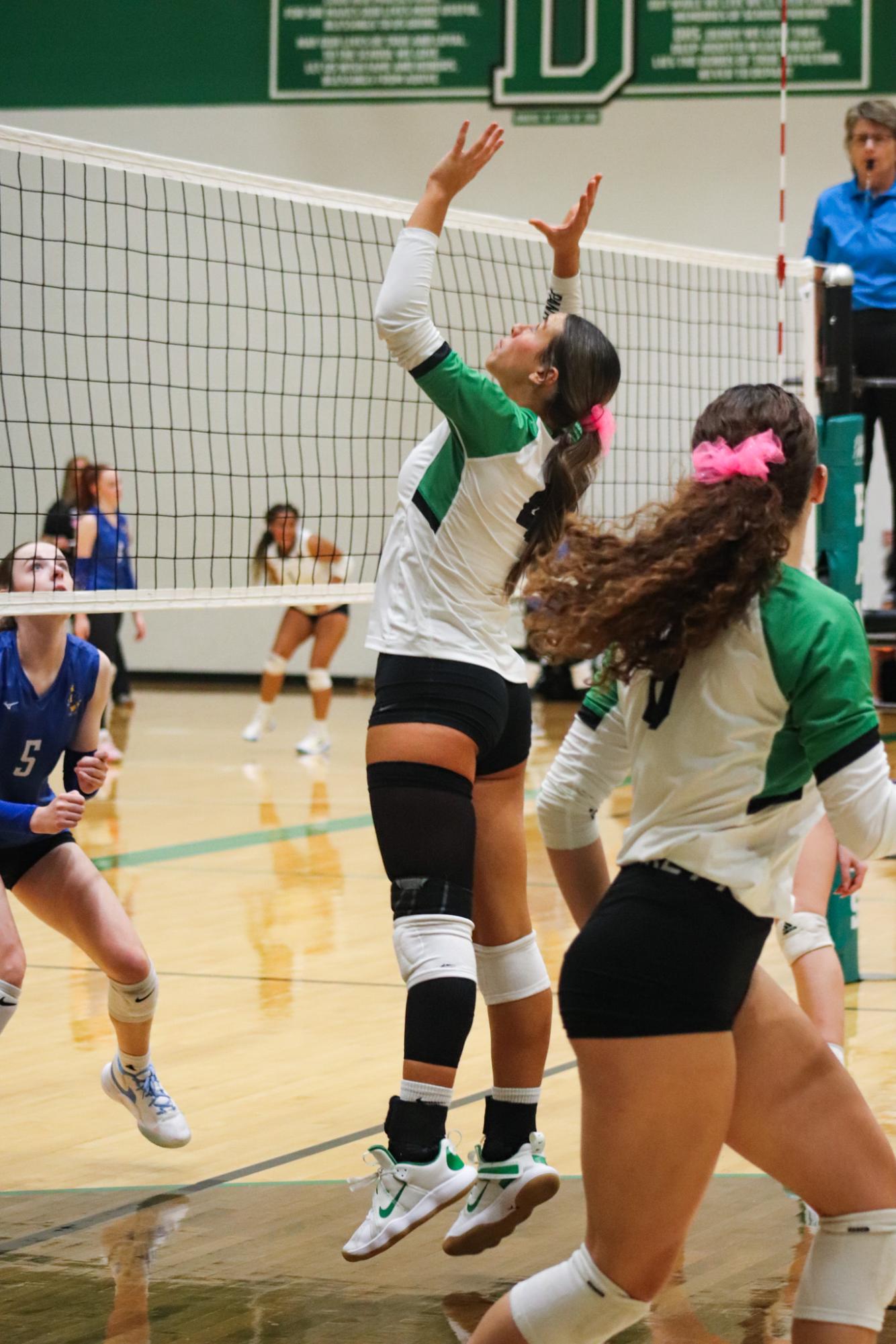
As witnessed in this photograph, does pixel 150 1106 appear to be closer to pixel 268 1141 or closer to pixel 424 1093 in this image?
pixel 268 1141

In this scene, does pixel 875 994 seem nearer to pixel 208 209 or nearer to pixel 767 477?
pixel 767 477

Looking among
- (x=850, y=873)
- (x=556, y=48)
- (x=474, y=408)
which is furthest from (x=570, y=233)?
(x=556, y=48)

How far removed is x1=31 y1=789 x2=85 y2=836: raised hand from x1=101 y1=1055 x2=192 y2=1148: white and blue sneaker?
0.65 m

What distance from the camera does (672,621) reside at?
7.41 ft

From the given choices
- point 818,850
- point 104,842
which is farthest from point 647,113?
point 818,850

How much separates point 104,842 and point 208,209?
7384mm

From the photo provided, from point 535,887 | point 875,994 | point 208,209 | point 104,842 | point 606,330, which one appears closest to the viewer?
point 875,994

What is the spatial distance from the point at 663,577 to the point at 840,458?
267 centimetres

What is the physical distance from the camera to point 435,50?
1537 cm

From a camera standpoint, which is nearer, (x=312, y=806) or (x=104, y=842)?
(x=104, y=842)

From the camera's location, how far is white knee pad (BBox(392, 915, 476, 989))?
10.3ft

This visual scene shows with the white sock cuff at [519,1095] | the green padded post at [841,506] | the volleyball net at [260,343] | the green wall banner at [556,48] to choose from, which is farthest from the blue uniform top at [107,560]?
the green wall banner at [556,48]

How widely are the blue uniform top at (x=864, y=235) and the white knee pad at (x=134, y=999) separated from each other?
3477 millimetres

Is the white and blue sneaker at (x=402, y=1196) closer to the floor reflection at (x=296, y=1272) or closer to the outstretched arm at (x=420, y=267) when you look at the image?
the floor reflection at (x=296, y=1272)
